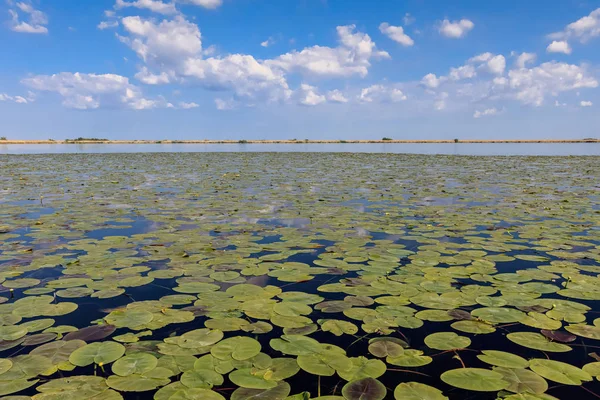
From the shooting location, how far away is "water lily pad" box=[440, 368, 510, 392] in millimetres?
2320

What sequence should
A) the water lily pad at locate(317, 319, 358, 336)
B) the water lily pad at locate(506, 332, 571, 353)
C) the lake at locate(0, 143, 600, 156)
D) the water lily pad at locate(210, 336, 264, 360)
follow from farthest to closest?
the lake at locate(0, 143, 600, 156), the water lily pad at locate(317, 319, 358, 336), the water lily pad at locate(506, 332, 571, 353), the water lily pad at locate(210, 336, 264, 360)

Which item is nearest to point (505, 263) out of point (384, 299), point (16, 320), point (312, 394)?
point (384, 299)

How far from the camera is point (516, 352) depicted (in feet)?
9.16

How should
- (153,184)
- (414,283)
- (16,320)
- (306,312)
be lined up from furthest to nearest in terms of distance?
1. (153,184)
2. (414,283)
3. (306,312)
4. (16,320)

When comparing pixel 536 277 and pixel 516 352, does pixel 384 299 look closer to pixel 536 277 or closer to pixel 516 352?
pixel 516 352

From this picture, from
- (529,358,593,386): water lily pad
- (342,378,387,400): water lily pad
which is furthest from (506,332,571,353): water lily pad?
(342,378,387,400): water lily pad

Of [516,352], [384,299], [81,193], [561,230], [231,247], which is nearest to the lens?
[516,352]

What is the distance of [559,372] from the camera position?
2469 mm

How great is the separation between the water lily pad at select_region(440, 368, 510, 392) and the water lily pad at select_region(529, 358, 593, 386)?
296mm

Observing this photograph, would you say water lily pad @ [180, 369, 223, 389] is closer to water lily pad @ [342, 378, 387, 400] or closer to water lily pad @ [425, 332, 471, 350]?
water lily pad @ [342, 378, 387, 400]

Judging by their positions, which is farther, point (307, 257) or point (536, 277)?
point (307, 257)

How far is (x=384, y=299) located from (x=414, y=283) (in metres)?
0.60

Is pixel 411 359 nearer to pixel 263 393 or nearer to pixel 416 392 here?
pixel 416 392

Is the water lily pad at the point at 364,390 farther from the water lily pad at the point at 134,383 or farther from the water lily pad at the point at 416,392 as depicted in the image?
the water lily pad at the point at 134,383
